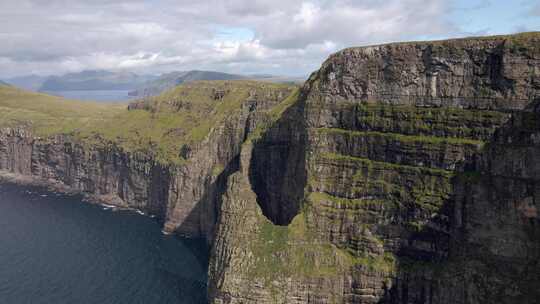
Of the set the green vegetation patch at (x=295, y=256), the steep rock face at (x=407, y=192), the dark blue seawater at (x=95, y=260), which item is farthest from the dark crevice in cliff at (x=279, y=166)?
the dark blue seawater at (x=95, y=260)

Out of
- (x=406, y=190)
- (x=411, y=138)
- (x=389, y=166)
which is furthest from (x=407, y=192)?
(x=411, y=138)

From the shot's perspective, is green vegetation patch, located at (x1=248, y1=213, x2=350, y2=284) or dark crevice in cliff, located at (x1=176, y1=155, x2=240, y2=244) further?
dark crevice in cliff, located at (x1=176, y1=155, x2=240, y2=244)

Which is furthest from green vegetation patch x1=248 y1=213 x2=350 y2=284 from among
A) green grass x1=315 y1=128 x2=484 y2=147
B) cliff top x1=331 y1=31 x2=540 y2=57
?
cliff top x1=331 y1=31 x2=540 y2=57

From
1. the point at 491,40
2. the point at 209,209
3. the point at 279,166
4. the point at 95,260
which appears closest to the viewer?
the point at 491,40

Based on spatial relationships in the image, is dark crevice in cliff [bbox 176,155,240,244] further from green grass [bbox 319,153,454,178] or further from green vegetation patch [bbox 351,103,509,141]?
green vegetation patch [bbox 351,103,509,141]

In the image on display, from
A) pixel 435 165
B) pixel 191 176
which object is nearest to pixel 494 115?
pixel 435 165

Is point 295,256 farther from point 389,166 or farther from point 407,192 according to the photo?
point 389,166
